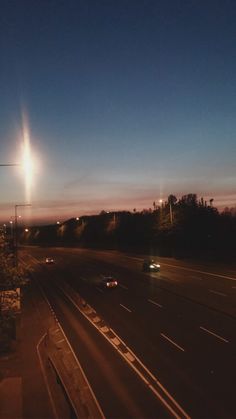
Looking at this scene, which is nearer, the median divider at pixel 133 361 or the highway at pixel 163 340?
the median divider at pixel 133 361

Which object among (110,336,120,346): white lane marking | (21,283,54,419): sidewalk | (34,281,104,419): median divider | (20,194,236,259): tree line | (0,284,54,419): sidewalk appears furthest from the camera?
(20,194,236,259): tree line

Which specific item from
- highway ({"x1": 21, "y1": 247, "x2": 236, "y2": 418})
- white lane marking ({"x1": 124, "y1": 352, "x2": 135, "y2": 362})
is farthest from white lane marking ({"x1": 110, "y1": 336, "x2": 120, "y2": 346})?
white lane marking ({"x1": 124, "y1": 352, "x2": 135, "y2": 362})

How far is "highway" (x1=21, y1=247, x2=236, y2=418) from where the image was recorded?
1677cm

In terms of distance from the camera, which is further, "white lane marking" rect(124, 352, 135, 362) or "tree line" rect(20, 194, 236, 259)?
"tree line" rect(20, 194, 236, 259)

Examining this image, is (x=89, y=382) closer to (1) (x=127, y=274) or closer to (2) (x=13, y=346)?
(2) (x=13, y=346)

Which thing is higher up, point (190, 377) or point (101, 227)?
point (101, 227)

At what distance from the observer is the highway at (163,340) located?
16766mm

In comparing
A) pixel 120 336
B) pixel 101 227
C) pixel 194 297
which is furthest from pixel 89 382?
pixel 101 227

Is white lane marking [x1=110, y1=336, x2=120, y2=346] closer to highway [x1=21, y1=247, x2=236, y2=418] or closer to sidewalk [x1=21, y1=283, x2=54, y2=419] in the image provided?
highway [x1=21, y1=247, x2=236, y2=418]

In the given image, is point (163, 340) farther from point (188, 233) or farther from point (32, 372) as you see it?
point (188, 233)

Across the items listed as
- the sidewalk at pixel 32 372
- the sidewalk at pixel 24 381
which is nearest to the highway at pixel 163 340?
the sidewalk at pixel 32 372

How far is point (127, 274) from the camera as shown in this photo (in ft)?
184

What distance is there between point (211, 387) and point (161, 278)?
32437mm

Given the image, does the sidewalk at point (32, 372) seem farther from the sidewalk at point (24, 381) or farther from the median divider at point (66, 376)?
the median divider at point (66, 376)
